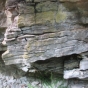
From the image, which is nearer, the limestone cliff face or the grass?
the limestone cliff face

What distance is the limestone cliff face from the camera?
10.3 ft

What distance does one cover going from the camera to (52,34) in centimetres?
324

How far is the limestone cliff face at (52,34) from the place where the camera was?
3.15m

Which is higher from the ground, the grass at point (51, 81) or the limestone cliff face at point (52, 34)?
the limestone cliff face at point (52, 34)

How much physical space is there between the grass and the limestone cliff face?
11.8 inches

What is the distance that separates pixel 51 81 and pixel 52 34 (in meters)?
1.00

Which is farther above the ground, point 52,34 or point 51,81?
point 52,34

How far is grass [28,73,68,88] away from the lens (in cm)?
366

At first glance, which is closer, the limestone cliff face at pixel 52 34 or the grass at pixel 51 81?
the limestone cliff face at pixel 52 34

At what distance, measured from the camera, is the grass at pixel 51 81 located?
366cm

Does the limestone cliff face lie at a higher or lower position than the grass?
higher

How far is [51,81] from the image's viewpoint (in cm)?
378

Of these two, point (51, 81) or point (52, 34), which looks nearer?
point (52, 34)

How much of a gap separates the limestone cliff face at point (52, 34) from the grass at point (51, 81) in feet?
0.98
